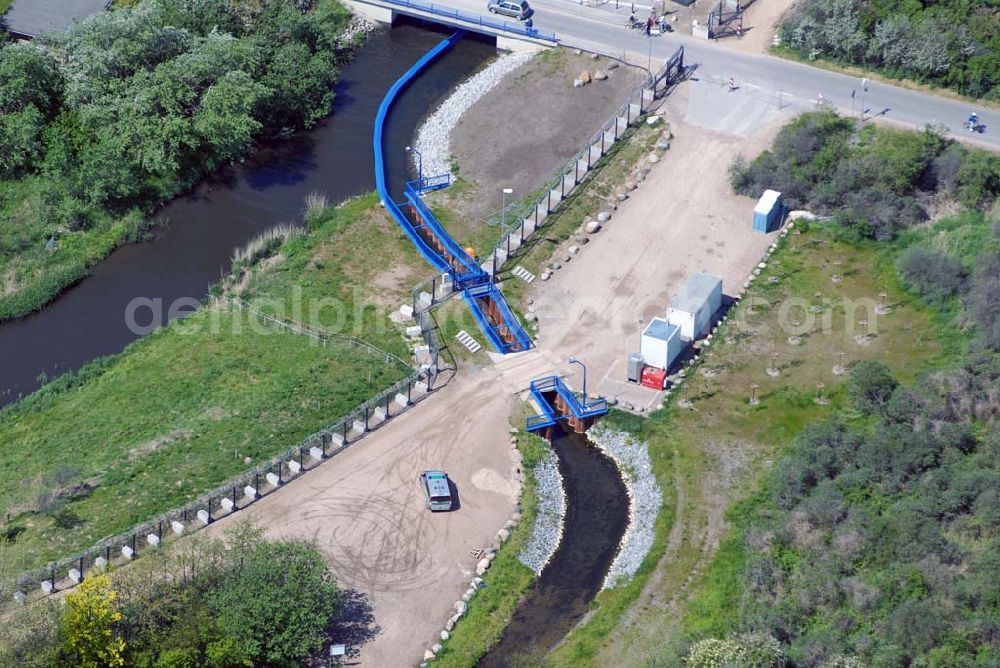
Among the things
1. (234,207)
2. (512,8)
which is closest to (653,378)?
(234,207)

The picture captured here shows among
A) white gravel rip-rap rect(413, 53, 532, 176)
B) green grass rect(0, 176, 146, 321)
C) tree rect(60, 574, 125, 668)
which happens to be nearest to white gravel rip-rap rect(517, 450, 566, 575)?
tree rect(60, 574, 125, 668)

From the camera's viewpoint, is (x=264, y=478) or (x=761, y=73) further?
(x=761, y=73)

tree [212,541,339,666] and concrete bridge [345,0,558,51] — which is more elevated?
concrete bridge [345,0,558,51]

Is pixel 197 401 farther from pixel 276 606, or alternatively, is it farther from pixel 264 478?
pixel 276 606

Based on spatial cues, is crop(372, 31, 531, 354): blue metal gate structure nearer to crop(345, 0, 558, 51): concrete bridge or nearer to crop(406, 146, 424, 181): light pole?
crop(406, 146, 424, 181): light pole

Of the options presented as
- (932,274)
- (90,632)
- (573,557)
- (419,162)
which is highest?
(932,274)
